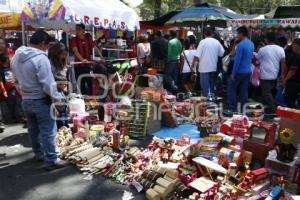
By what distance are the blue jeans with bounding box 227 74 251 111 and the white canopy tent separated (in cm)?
340

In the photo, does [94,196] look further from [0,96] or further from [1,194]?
[0,96]

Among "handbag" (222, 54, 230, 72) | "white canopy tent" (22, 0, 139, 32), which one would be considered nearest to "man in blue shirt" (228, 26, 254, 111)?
"handbag" (222, 54, 230, 72)

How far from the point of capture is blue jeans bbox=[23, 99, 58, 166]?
4.58m

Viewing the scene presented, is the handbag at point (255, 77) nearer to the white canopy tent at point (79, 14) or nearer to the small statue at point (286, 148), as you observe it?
the white canopy tent at point (79, 14)

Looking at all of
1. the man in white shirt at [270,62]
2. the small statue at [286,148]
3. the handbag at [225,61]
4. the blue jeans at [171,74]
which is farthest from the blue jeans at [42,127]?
the handbag at [225,61]

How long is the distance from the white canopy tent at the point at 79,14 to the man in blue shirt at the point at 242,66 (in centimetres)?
331

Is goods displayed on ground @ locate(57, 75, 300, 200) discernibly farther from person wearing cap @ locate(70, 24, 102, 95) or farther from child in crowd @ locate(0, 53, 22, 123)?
person wearing cap @ locate(70, 24, 102, 95)

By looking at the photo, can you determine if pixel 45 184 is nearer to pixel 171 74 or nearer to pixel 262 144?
pixel 262 144

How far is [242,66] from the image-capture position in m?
7.62

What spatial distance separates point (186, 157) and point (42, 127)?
79.4 inches

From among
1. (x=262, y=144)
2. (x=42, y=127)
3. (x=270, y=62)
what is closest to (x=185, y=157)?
(x=262, y=144)

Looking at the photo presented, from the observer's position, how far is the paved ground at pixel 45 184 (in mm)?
4129

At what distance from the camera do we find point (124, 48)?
1225cm

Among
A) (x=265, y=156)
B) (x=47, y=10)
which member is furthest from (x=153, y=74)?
(x=265, y=156)
